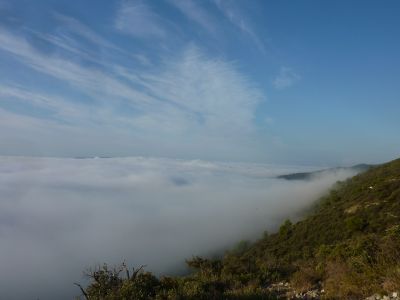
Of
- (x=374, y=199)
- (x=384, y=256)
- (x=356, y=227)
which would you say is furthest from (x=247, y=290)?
(x=374, y=199)

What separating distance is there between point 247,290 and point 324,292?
1670 millimetres

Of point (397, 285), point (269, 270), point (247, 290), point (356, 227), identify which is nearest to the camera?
point (397, 285)

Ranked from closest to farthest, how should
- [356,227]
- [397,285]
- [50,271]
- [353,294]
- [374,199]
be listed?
[397,285] < [353,294] < [356,227] < [374,199] < [50,271]

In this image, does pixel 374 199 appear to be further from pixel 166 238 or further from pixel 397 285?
pixel 166 238

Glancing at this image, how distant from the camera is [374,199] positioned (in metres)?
46.3

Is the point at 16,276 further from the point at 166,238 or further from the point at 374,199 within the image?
the point at 374,199

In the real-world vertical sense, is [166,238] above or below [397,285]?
below

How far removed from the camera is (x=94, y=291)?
31.7 ft

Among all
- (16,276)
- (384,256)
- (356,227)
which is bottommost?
(16,276)

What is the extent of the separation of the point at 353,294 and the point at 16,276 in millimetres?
215713

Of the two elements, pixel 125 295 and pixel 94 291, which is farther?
pixel 94 291

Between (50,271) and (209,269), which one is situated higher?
(209,269)

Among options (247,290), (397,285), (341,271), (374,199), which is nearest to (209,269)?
(247,290)

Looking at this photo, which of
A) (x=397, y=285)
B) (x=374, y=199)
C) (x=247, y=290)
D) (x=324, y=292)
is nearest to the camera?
(x=397, y=285)
